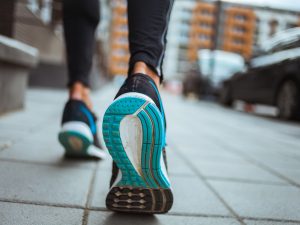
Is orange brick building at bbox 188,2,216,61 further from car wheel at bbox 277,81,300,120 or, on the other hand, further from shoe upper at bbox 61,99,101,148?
shoe upper at bbox 61,99,101,148

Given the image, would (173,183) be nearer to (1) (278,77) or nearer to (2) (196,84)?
(1) (278,77)

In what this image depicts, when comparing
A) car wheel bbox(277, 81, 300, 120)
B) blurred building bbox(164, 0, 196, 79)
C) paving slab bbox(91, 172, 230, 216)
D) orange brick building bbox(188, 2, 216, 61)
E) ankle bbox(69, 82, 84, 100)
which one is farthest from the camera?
blurred building bbox(164, 0, 196, 79)

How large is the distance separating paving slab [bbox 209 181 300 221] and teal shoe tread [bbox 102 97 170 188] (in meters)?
0.33

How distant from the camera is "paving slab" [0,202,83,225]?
0.87 metres

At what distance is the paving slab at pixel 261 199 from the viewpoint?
3.65 ft

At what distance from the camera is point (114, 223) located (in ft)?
3.01

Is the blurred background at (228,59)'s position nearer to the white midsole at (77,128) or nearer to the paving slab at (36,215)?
the white midsole at (77,128)

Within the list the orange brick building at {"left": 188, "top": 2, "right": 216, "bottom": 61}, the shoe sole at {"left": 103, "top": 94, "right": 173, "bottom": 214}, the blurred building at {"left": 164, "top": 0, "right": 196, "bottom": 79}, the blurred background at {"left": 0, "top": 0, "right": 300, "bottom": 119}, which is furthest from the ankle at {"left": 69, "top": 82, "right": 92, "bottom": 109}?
the orange brick building at {"left": 188, "top": 2, "right": 216, "bottom": 61}

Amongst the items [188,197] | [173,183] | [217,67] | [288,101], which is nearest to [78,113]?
[173,183]

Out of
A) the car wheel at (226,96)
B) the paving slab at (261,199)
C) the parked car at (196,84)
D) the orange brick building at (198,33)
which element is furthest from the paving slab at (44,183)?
the orange brick building at (198,33)

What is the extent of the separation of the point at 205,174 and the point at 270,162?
0.63 m

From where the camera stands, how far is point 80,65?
160 centimetres

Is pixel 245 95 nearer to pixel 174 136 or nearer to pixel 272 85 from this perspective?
pixel 272 85

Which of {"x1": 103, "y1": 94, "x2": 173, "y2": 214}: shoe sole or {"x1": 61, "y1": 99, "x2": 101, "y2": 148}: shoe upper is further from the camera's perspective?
{"x1": 61, "y1": 99, "x2": 101, "y2": 148}: shoe upper
